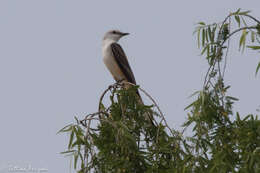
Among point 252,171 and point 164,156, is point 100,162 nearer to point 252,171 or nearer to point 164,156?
point 164,156

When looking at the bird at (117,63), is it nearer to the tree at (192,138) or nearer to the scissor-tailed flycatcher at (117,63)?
the scissor-tailed flycatcher at (117,63)

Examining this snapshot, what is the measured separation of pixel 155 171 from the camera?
4336mm

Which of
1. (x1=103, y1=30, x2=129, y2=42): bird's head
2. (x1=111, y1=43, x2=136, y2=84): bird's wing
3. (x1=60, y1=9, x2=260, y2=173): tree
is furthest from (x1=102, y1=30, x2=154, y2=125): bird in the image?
(x1=60, y1=9, x2=260, y2=173): tree

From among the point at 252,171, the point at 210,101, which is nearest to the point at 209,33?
the point at 210,101

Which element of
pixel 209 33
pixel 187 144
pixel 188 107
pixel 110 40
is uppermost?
pixel 110 40

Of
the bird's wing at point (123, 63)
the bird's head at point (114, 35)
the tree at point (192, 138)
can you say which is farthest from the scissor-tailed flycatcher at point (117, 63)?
the tree at point (192, 138)

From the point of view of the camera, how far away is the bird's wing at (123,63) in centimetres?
876

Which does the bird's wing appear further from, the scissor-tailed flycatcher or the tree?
the tree

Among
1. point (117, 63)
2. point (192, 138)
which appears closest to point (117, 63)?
point (117, 63)

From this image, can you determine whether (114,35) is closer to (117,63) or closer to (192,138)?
(117,63)

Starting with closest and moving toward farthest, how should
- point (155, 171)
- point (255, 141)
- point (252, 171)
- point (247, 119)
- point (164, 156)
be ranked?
1. point (252, 171)
2. point (255, 141)
3. point (247, 119)
4. point (155, 171)
5. point (164, 156)

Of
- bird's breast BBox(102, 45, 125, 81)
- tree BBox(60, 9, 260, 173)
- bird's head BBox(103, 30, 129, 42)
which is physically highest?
bird's head BBox(103, 30, 129, 42)

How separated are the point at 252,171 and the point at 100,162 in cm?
145

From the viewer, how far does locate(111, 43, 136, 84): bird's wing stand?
876 centimetres
